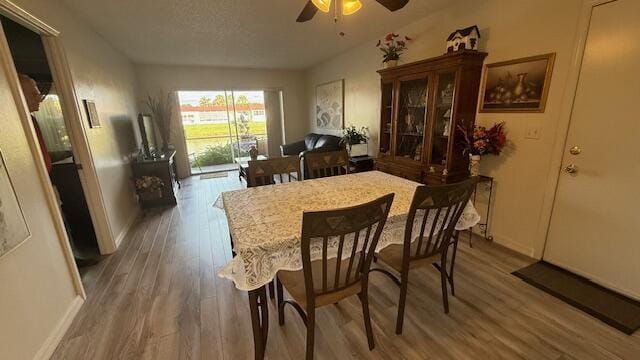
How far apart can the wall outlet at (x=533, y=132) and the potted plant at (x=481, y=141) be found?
0.17 m

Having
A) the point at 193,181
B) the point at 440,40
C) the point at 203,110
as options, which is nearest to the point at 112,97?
the point at 193,181

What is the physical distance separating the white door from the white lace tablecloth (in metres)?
1.07

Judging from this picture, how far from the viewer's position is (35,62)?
2803 mm

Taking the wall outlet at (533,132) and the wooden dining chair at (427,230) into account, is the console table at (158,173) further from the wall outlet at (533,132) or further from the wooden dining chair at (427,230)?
the wall outlet at (533,132)

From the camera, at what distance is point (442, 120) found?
2787mm

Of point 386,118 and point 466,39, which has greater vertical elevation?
point 466,39

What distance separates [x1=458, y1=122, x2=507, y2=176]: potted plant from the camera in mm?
2396

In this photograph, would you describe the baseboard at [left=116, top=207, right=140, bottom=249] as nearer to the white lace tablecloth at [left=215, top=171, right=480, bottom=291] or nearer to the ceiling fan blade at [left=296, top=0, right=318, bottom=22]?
the white lace tablecloth at [left=215, top=171, right=480, bottom=291]

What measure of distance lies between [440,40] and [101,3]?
11.6ft

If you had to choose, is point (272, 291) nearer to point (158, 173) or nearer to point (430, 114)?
point (430, 114)

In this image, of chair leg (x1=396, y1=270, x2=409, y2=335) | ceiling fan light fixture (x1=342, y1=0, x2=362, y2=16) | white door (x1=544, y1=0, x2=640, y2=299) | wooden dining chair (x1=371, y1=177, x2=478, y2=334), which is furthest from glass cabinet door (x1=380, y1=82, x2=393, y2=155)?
Result: chair leg (x1=396, y1=270, x2=409, y2=335)

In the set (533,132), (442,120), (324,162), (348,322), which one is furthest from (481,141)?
(348,322)

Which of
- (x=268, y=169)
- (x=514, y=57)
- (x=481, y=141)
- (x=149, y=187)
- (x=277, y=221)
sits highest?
(x=514, y=57)

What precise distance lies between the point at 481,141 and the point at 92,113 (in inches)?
156
